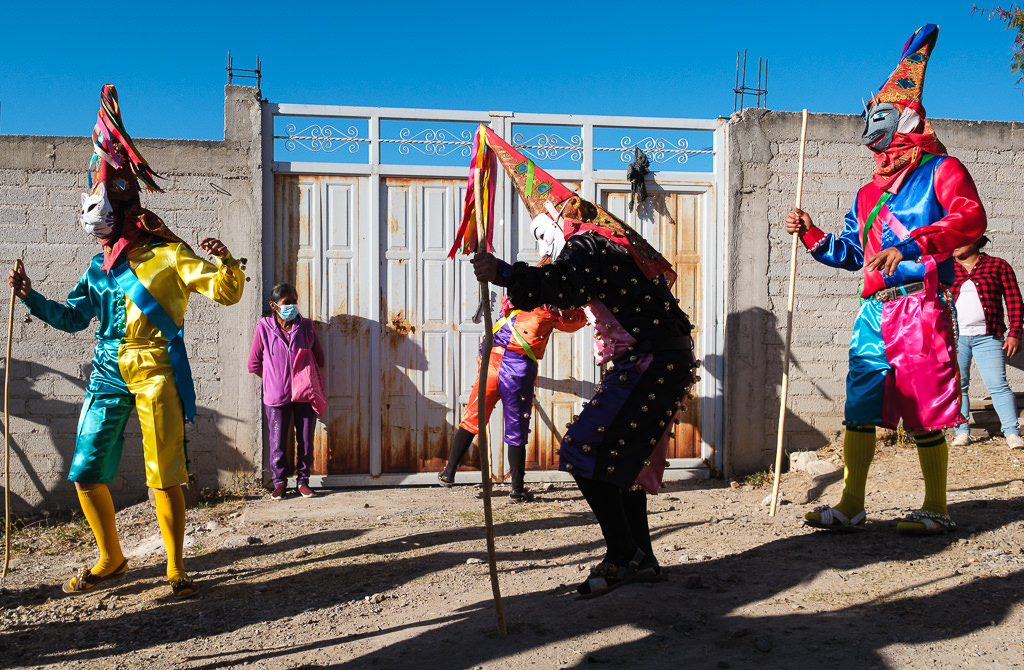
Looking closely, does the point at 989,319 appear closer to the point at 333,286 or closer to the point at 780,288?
the point at 780,288

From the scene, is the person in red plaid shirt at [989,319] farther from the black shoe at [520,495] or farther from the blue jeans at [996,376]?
the black shoe at [520,495]

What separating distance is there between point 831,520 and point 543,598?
1.76 metres

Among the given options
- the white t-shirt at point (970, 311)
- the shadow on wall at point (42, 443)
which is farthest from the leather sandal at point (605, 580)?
the white t-shirt at point (970, 311)

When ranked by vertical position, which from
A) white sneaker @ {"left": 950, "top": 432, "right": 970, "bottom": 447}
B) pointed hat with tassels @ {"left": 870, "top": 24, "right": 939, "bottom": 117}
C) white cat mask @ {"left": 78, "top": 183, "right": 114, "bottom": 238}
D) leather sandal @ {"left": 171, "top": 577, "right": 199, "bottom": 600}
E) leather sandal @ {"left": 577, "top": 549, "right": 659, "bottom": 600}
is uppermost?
pointed hat with tassels @ {"left": 870, "top": 24, "right": 939, "bottom": 117}

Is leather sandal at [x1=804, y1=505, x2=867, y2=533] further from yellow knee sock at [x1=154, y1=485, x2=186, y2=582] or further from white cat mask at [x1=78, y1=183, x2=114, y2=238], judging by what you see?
white cat mask at [x1=78, y1=183, x2=114, y2=238]

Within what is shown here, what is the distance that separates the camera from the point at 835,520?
4207mm

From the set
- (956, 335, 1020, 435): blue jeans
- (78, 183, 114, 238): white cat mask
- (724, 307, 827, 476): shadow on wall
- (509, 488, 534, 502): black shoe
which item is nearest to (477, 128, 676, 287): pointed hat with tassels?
(78, 183, 114, 238): white cat mask

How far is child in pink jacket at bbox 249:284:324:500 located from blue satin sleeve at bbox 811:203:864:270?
3838 mm

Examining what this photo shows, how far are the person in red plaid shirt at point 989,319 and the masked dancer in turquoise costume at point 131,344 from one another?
18.3 feet

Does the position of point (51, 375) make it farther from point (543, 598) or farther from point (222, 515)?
point (543, 598)

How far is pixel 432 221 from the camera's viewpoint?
6.62 m

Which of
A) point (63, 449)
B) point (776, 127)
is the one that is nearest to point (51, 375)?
point (63, 449)

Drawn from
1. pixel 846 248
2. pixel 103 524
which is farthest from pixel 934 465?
pixel 103 524

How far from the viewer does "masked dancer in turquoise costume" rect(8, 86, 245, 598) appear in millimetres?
3830
